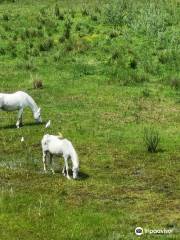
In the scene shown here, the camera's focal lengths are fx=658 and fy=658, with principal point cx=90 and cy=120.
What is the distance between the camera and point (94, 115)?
85.3ft

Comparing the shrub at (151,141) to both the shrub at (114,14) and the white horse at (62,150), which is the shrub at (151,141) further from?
the shrub at (114,14)

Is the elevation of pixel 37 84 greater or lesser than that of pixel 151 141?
lesser

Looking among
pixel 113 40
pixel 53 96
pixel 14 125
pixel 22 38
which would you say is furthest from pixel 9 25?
pixel 14 125

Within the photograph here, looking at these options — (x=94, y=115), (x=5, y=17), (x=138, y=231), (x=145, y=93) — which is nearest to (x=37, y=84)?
(x=94, y=115)

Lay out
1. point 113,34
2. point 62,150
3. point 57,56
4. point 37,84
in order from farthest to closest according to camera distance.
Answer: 1. point 113,34
2. point 57,56
3. point 37,84
4. point 62,150

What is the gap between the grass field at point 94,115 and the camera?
15648 millimetres

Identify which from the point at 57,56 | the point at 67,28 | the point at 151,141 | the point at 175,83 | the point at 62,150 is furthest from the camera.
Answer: the point at 67,28

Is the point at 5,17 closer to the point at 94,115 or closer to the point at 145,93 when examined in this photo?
the point at 145,93

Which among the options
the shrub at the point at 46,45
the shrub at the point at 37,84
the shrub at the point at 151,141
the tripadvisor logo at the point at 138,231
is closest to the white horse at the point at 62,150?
the shrub at the point at 151,141

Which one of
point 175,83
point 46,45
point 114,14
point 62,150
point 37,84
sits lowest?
point 175,83

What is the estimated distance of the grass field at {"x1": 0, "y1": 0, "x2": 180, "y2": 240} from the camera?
15648mm

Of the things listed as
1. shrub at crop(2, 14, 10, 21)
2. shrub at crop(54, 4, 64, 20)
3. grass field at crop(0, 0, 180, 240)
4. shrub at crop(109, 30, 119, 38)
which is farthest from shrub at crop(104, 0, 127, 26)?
shrub at crop(2, 14, 10, 21)

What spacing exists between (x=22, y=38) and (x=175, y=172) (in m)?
21.2

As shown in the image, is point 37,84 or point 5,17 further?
point 5,17
